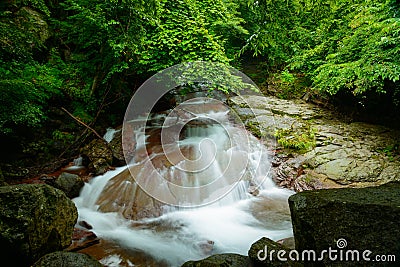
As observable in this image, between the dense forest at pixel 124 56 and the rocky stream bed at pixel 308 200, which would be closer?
the rocky stream bed at pixel 308 200

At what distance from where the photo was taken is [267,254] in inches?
108

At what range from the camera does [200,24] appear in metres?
7.44

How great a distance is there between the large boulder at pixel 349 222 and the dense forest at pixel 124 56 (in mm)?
2333

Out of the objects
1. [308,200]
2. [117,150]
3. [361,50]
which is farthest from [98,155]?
[361,50]

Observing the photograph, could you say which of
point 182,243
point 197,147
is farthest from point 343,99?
point 182,243

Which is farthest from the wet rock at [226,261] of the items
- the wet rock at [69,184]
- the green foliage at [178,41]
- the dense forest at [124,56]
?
the green foliage at [178,41]

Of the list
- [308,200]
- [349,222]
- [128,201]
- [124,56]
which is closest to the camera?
[349,222]

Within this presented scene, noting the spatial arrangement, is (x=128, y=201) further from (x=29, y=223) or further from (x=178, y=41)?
(x=178, y=41)

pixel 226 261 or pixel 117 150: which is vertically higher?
pixel 117 150

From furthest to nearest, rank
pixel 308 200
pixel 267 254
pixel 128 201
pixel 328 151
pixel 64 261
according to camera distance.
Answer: pixel 328 151 < pixel 128 201 < pixel 267 254 < pixel 64 261 < pixel 308 200

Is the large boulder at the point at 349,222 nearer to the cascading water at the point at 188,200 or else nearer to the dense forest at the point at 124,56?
the cascading water at the point at 188,200

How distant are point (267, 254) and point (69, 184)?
454 centimetres

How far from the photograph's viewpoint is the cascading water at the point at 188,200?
167 inches
